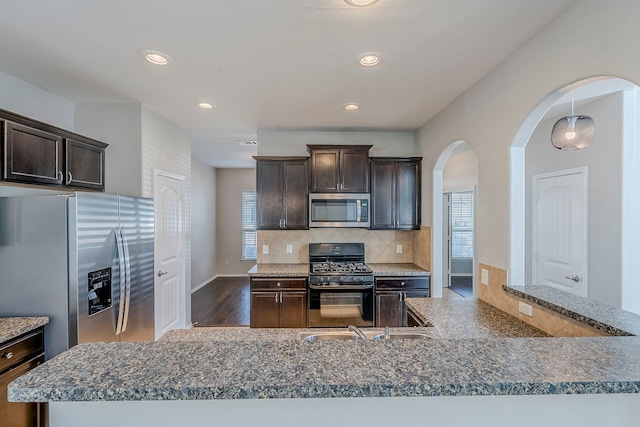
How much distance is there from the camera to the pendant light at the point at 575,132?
7.23ft

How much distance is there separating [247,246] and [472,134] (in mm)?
5809

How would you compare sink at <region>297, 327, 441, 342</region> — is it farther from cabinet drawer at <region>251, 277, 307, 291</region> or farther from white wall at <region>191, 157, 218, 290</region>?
white wall at <region>191, 157, 218, 290</region>

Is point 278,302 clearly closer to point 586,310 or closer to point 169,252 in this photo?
point 169,252

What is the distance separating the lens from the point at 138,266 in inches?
108

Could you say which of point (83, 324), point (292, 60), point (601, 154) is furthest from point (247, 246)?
point (601, 154)

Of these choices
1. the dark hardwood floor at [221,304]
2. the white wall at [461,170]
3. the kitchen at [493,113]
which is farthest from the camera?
the white wall at [461,170]

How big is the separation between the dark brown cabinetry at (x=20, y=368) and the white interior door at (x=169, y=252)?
119 cm

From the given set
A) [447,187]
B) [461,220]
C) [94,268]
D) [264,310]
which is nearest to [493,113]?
[264,310]

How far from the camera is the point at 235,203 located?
7.16 m

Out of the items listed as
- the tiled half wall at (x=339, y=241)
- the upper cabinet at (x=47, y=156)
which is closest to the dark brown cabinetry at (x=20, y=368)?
the upper cabinet at (x=47, y=156)

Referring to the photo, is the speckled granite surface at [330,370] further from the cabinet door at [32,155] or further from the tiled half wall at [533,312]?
the cabinet door at [32,155]

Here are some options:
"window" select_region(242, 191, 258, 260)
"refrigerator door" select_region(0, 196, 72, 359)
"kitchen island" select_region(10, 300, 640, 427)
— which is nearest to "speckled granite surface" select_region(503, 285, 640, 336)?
"kitchen island" select_region(10, 300, 640, 427)

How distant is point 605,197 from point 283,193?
3.32m

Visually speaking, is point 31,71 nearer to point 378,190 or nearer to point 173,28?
point 173,28
